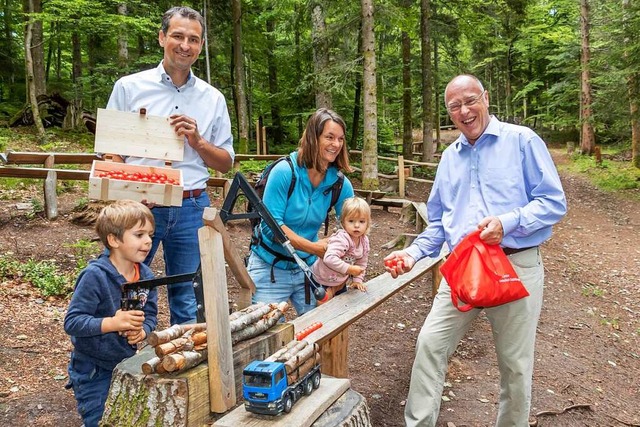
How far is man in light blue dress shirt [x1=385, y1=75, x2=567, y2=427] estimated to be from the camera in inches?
128

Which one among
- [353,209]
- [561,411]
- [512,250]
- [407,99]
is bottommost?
[561,411]

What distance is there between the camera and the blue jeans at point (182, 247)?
348 centimetres

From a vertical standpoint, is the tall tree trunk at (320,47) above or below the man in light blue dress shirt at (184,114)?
above

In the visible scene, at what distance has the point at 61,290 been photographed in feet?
20.6

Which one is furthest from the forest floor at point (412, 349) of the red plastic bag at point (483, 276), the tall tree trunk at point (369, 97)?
the tall tree trunk at point (369, 97)

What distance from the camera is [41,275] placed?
258 inches

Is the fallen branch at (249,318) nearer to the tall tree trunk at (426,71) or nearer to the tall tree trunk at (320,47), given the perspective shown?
the tall tree trunk at (320,47)

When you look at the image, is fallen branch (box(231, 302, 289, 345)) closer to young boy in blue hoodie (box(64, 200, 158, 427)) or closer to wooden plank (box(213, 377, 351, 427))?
wooden plank (box(213, 377, 351, 427))

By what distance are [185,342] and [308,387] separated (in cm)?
60

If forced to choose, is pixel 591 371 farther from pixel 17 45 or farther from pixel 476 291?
pixel 17 45

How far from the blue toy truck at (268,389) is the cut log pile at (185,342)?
0.83 ft

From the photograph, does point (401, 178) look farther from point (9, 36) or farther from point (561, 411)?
point (9, 36)

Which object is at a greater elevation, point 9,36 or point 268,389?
point 9,36

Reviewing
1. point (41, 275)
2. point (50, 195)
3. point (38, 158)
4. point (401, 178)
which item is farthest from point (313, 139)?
point (401, 178)
